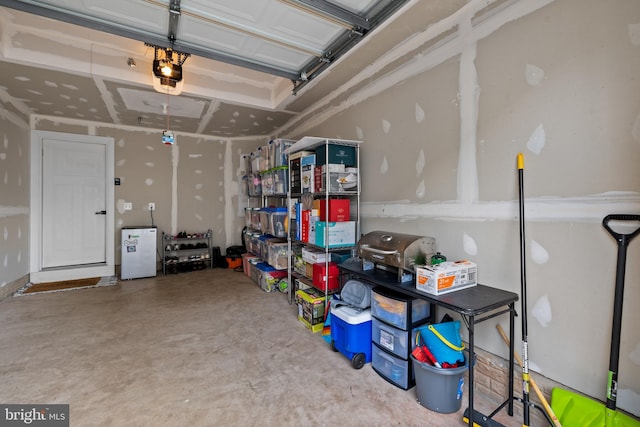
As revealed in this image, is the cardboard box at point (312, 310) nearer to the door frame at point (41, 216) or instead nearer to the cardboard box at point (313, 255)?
the cardboard box at point (313, 255)

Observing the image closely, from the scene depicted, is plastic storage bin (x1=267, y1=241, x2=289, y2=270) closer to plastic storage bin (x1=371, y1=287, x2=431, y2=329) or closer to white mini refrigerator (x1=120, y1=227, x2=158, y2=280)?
plastic storage bin (x1=371, y1=287, x2=431, y2=329)

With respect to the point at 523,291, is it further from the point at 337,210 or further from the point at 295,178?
the point at 295,178

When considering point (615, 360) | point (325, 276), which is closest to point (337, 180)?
point (325, 276)

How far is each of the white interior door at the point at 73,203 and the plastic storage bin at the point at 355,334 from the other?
15.2ft

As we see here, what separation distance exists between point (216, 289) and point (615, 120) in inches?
170

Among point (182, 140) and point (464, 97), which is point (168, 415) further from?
point (182, 140)

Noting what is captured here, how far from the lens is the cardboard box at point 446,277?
5.66ft

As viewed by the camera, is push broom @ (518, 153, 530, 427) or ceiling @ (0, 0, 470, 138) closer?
push broom @ (518, 153, 530, 427)

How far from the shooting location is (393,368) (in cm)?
205

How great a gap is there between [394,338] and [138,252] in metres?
4.45

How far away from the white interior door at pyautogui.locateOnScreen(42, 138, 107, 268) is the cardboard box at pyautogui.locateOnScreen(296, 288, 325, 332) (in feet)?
13.0

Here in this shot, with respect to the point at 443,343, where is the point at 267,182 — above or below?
above

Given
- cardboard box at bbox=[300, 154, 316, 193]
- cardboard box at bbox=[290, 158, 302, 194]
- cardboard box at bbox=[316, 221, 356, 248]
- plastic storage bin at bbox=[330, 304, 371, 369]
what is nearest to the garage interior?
plastic storage bin at bbox=[330, 304, 371, 369]

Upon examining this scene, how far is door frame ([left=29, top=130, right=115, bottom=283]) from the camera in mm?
4414
